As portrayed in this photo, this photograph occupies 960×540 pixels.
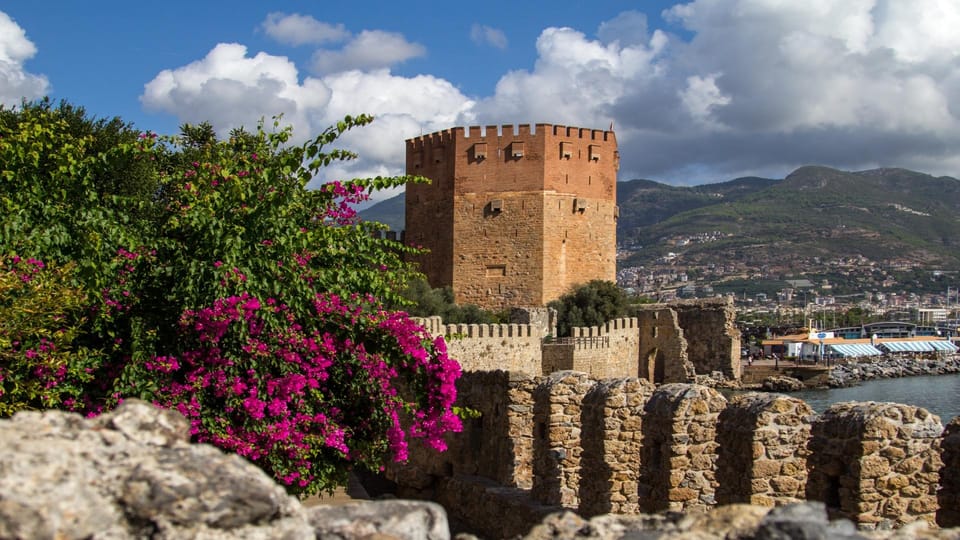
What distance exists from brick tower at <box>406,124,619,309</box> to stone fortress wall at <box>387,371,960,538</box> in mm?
32299

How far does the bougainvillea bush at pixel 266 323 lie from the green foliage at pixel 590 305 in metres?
32.0

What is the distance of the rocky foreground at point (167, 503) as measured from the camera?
2861 millimetres

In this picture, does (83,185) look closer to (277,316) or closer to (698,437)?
(277,316)

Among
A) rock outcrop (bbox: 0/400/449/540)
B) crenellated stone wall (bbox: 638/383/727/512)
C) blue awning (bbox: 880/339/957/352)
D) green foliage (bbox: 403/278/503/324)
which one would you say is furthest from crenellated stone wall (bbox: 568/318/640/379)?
blue awning (bbox: 880/339/957/352)

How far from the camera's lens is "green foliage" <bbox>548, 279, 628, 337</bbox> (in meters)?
41.5

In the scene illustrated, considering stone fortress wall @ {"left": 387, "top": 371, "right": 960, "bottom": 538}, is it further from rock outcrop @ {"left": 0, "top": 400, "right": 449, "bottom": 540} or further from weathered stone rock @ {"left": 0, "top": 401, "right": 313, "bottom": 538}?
weathered stone rock @ {"left": 0, "top": 401, "right": 313, "bottom": 538}

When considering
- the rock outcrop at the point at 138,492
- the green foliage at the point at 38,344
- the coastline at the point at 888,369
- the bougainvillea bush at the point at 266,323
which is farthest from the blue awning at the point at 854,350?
the rock outcrop at the point at 138,492

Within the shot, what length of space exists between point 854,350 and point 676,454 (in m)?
74.4

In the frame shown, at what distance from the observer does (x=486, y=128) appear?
44.2m

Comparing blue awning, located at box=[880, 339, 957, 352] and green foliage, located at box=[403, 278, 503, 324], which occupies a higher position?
green foliage, located at box=[403, 278, 503, 324]

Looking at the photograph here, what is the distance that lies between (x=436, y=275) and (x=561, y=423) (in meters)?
36.3

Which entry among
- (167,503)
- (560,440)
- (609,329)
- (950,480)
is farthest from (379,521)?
(609,329)

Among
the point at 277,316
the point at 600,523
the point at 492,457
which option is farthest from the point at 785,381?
the point at 600,523

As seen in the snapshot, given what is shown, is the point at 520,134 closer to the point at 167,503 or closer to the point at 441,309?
the point at 441,309
